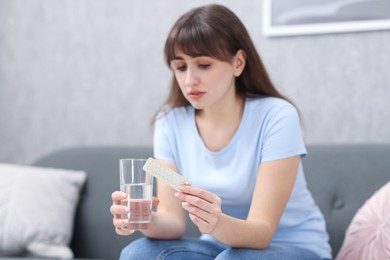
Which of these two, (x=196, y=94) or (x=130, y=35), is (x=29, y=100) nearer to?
A: (x=130, y=35)

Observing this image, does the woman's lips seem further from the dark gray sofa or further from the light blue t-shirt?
the dark gray sofa

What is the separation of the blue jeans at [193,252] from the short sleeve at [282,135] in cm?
23

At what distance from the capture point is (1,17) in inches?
110

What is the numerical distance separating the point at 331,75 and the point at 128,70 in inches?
33.2

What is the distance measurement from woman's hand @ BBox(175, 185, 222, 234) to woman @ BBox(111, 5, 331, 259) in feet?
0.32

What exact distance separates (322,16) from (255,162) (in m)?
0.84

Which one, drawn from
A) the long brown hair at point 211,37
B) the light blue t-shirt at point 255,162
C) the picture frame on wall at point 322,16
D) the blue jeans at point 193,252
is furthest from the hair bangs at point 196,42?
the picture frame on wall at point 322,16

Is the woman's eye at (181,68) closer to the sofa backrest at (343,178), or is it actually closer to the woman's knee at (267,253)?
the woman's knee at (267,253)

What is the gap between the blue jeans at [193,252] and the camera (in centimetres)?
141

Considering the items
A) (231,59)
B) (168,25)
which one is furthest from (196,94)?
(168,25)

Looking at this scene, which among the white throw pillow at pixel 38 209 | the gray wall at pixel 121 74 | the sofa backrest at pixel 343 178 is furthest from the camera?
the gray wall at pixel 121 74

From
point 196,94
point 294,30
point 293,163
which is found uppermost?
point 294,30

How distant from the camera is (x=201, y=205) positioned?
4.19ft

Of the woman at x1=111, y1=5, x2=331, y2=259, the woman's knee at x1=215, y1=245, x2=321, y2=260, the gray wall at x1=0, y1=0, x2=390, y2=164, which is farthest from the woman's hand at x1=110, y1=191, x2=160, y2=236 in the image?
the gray wall at x1=0, y1=0, x2=390, y2=164
